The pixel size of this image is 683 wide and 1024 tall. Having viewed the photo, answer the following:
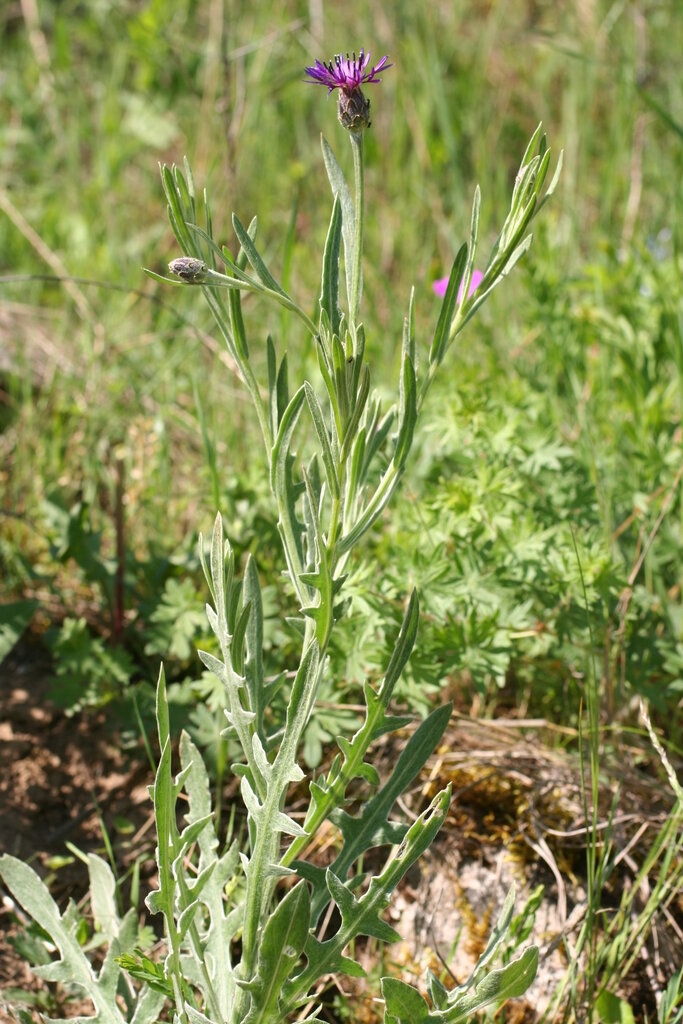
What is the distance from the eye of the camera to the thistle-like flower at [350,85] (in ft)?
3.93

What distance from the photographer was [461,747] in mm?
1989

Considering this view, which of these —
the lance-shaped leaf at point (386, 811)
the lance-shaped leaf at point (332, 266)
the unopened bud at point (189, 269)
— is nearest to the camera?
the unopened bud at point (189, 269)

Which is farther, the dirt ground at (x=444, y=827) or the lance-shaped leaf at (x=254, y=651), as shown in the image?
the dirt ground at (x=444, y=827)

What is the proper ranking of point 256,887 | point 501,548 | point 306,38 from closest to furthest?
point 256,887 → point 501,548 → point 306,38

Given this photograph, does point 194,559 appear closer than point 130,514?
Yes

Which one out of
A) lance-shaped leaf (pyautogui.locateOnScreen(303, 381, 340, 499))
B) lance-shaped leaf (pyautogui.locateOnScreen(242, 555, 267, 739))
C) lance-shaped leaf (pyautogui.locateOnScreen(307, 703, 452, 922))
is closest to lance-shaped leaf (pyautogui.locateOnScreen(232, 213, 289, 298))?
lance-shaped leaf (pyautogui.locateOnScreen(303, 381, 340, 499))

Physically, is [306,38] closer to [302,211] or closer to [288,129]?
[288,129]

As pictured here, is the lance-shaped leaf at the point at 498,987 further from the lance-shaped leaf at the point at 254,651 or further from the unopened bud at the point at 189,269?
the unopened bud at the point at 189,269

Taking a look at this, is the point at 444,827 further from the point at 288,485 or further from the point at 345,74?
the point at 345,74

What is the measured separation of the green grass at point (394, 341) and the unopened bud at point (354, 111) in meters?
0.74

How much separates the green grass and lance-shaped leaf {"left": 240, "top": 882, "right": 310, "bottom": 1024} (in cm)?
53

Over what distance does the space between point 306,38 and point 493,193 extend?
1.25 metres

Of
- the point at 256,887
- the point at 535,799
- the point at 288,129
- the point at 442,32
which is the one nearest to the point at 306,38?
the point at 288,129

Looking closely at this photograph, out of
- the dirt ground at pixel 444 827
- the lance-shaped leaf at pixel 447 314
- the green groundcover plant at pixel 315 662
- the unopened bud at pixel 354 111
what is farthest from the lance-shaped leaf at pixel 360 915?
the unopened bud at pixel 354 111
